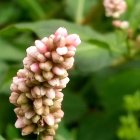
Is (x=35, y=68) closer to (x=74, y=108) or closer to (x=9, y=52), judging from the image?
(x=9, y=52)

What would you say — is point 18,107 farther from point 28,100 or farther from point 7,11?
point 7,11

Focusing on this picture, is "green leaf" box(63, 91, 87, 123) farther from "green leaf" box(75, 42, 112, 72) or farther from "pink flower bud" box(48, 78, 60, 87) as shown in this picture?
"pink flower bud" box(48, 78, 60, 87)

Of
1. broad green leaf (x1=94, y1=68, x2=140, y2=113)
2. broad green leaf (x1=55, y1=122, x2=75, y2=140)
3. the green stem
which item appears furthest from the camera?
the green stem

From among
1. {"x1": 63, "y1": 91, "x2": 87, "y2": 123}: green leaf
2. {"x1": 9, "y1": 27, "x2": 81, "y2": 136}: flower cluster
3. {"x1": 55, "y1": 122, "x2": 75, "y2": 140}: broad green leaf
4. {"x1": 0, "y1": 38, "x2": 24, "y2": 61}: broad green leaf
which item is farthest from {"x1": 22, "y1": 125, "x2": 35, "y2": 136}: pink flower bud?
{"x1": 63, "y1": 91, "x2": 87, "y2": 123}: green leaf

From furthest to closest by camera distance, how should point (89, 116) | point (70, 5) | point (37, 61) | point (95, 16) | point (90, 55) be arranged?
point (70, 5), point (95, 16), point (89, 116), point (90, 55), point (37, 61)

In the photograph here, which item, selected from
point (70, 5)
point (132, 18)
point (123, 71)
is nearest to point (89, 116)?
point (123, 71)
